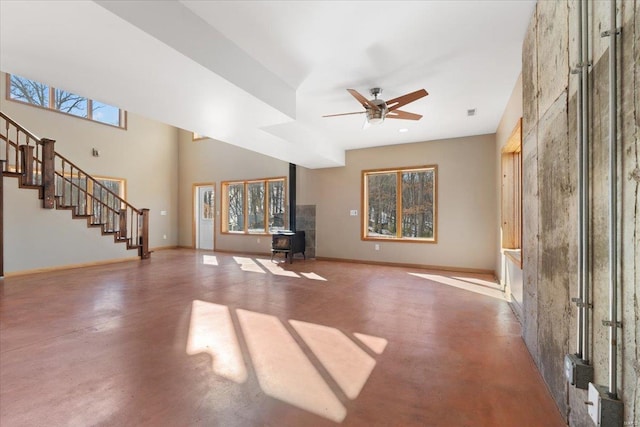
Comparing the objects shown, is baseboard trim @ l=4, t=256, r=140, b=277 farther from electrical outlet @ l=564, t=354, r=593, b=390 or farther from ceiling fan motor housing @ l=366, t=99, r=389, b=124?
electrical outlet @ l=564, t=354, r=593, b=390

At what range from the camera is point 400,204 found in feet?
22.7

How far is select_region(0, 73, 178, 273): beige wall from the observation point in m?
5.98

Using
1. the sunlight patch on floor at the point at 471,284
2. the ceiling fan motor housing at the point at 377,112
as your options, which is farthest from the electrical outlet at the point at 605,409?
the ceiling fan motor housing at the point at 377,112

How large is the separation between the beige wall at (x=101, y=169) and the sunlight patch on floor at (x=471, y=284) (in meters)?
7.81

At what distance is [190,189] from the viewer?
1002 centimetres

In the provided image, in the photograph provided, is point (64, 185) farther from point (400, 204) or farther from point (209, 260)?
point (400, 204)

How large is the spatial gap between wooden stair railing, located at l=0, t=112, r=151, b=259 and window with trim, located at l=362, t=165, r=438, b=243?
237 inches

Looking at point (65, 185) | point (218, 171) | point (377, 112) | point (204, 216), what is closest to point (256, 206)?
point (218, 171)

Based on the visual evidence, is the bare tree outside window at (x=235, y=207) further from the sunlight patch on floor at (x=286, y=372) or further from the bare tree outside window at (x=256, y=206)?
the sunlight patch on floor at (x=286, y=372)

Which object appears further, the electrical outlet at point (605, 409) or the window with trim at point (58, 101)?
the window with trim at point (58, 101)

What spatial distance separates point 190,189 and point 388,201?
6.79 metres

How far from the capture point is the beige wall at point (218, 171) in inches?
344

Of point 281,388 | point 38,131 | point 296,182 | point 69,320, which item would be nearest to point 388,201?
point 296,182

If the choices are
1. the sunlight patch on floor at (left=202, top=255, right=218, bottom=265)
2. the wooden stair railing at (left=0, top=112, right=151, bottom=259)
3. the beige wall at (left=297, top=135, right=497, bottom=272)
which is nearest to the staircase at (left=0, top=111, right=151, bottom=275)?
the wooden stair railing at (left=0, top=112, right=151, bottom=259)
